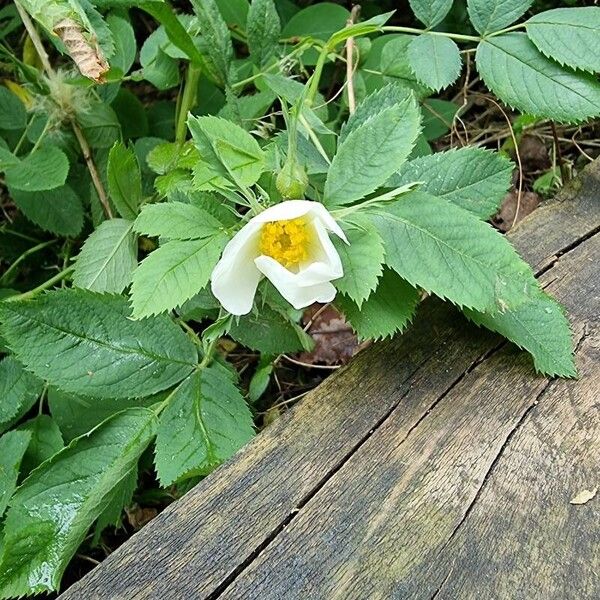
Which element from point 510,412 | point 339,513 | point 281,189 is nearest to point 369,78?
point 281,189

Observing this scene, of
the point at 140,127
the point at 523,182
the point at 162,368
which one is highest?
the point at 140,127

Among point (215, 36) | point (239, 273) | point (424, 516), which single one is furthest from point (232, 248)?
point (215, 36)

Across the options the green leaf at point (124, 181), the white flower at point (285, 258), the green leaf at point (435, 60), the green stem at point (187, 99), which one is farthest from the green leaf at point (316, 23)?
the white flower at point (285, 258)

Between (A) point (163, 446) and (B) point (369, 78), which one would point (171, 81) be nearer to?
(B) point (369, 78)

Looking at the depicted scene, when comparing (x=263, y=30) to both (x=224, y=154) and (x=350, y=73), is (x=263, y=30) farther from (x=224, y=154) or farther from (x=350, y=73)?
(x=224, y=154)

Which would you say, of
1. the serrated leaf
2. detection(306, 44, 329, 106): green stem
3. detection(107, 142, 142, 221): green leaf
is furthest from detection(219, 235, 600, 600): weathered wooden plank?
detection(107, 142, 142, 221): green leaf

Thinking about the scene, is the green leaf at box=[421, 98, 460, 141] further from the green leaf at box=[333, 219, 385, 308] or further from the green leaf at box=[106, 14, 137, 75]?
the green leaf at box=[333, 219, 385, 308]
